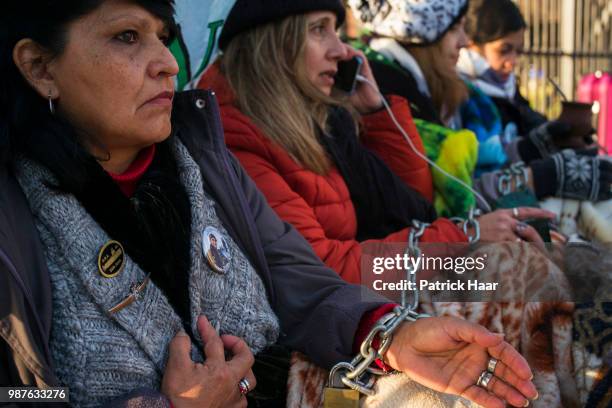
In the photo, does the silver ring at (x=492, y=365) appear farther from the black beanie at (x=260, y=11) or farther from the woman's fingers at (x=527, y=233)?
the black beanie at (x=260, y=11)

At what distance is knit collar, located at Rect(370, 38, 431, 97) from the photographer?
3951 millimetres

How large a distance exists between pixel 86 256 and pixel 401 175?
6.11 ft

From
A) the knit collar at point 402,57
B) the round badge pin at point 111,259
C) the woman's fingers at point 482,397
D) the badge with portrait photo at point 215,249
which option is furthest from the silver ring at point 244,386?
the knit collar at point 402,57

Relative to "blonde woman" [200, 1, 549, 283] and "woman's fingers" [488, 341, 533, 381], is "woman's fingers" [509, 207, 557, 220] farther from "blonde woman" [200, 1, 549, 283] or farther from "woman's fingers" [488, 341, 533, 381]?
"woman's fingers" [488, 341, 533, 381]

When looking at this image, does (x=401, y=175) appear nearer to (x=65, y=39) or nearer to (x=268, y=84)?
(x=268, y=84)

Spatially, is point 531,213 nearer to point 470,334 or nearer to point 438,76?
point 438,76

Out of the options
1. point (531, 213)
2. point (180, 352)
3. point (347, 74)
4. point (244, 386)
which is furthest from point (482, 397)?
point (347, 74)

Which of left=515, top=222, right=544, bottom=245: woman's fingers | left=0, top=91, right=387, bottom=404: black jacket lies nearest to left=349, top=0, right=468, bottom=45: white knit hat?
left=515, top=222, right=544, bottom=245: woman's fingers

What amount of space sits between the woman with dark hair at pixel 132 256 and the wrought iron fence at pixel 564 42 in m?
8.13

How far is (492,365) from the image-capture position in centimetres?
175

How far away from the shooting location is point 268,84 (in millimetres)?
2918

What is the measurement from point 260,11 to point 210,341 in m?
1.42

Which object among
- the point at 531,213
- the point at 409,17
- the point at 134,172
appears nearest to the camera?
the point at 134,172

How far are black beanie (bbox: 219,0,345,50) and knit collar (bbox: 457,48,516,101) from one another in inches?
89.6
